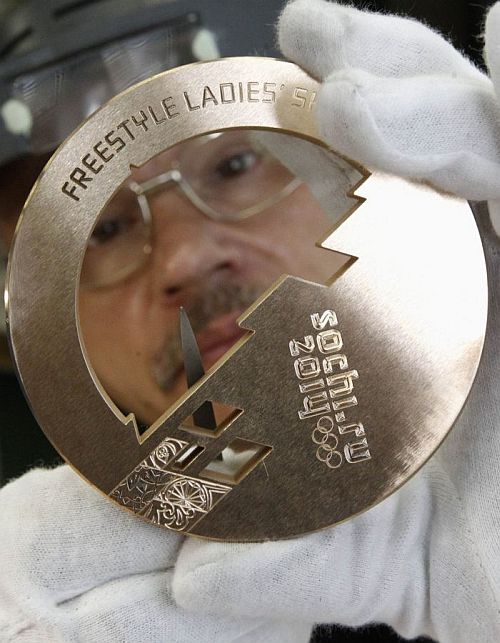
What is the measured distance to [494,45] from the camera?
473 mm

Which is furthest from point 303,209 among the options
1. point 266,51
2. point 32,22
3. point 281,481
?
point 281,481

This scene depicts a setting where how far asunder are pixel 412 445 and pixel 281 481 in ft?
0.30

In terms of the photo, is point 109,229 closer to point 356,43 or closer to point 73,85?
point 73,85

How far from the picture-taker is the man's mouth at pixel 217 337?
85cm

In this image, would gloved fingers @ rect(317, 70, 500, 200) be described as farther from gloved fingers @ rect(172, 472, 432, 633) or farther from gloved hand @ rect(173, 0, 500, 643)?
gloved fingers @ rect(172, 472, 432, 633)

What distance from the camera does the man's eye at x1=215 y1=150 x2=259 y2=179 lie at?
2.98 ft

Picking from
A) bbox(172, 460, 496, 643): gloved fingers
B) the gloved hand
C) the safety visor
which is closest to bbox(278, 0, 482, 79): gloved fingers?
the gloved hand

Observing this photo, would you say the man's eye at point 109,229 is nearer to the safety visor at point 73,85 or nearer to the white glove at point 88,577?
the safety visor at point 73,85

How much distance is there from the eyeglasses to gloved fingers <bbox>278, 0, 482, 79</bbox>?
34 cm

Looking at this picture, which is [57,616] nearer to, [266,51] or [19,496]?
[19,496]

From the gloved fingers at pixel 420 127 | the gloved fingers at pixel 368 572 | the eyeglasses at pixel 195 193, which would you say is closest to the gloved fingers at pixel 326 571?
the gloved fingers at pixel 368 572

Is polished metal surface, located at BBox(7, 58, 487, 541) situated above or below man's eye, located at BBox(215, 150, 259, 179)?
above

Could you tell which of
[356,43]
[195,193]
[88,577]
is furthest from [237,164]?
[88,577]

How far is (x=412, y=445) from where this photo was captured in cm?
52
